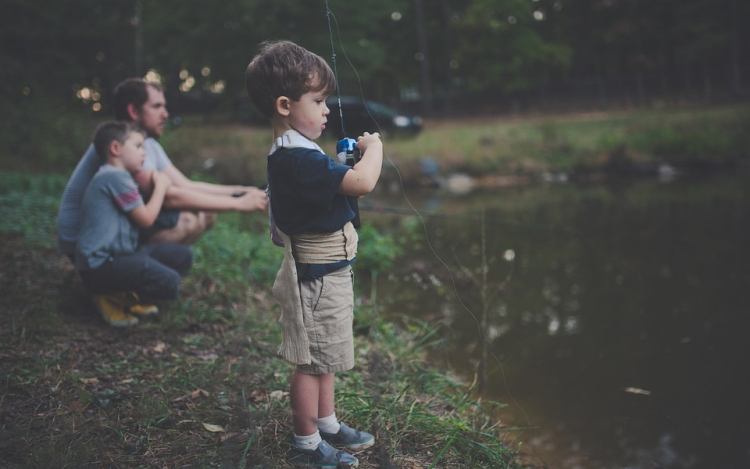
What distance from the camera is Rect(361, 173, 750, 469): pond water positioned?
2787mm

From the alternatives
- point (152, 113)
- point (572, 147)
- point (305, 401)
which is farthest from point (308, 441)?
point (572, 147)

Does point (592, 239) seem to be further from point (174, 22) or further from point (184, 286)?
point (174, 22)

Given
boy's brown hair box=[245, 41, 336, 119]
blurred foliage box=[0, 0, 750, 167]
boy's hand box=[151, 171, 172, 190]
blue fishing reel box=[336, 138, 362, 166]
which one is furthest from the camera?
blurred foliage box=[0, 0, 750, 167]

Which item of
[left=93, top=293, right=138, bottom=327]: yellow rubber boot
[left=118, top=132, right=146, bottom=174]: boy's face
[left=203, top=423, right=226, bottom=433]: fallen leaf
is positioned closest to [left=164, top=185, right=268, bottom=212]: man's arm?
[left=118, top=132, right=146, bottom=174]: boy's face

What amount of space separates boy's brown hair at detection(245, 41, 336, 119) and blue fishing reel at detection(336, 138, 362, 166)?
168 mm

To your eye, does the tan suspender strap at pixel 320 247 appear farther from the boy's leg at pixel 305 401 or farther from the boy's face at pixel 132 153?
the boy's face at pixel 132 153

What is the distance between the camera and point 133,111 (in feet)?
11.5

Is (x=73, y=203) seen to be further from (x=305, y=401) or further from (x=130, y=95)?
(x=305, y=401)

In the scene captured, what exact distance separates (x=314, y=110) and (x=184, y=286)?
2.22m

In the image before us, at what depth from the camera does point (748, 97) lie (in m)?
18.1

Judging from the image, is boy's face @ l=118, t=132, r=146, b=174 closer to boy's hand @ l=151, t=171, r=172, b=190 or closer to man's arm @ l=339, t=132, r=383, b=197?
boy's hand @ l=151, t=171, r=172, b=190

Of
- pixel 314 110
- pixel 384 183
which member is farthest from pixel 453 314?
pixel 384 183

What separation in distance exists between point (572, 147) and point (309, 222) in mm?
14139

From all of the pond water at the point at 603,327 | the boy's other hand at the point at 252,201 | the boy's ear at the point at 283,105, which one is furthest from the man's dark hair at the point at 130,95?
the boy's ear at the point at 283,105
